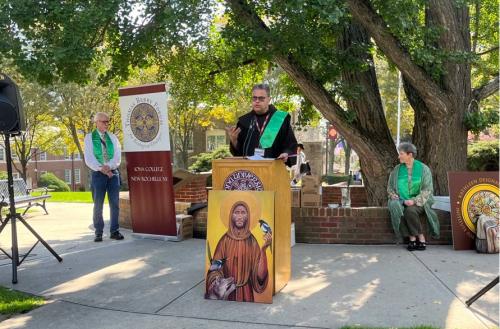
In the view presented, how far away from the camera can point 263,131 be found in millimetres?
4969

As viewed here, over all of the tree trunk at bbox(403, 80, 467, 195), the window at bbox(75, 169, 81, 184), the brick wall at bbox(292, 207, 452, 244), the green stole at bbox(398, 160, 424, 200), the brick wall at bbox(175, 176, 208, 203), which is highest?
the tree trunk at bbox(403, 80, 467, 195)

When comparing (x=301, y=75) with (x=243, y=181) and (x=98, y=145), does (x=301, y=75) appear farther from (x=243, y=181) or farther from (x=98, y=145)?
(x=243, y=181)

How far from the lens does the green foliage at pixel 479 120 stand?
7.64 m

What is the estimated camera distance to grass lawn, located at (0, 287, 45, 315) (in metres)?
4.45

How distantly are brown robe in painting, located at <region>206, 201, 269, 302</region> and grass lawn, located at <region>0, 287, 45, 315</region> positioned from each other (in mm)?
1698

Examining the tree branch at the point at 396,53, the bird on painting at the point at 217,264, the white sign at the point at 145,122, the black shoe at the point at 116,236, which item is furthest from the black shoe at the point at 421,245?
the black shoe at the point at 116,236

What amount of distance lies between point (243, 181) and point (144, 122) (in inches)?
130

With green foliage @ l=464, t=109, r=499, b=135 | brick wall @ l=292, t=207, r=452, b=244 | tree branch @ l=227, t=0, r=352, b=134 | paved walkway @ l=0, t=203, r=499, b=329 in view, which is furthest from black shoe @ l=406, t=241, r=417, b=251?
green foliage @ l=464, t=109, r=499, b=135

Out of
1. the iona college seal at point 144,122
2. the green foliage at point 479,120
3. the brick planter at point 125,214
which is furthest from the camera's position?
the brick planter at point 125,214

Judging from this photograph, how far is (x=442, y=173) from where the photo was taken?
802 cm

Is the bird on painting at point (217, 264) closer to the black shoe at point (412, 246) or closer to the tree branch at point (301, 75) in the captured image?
the black shoe at point (412, 246)

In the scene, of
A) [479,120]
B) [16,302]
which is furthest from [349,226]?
[16,302]

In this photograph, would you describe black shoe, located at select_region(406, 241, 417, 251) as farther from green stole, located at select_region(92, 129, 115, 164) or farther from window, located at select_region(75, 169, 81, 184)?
window, located at select_region(75, 169, 81, 184)

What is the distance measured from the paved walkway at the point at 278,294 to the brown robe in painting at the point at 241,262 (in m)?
0.16
